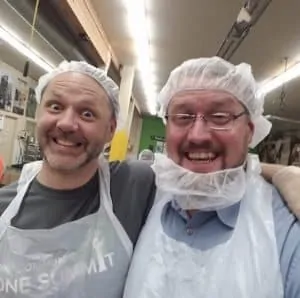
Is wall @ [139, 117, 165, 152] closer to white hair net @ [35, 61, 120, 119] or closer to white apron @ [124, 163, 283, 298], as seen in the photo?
white hair net @ [35, 61, 120, 119]

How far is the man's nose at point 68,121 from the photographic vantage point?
128 centimetres

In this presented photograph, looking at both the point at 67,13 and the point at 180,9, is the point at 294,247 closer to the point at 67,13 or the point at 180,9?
the point at 67,13

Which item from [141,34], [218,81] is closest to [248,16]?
[141,34]

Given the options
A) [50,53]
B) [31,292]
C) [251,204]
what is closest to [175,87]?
[251,204]

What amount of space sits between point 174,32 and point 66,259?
403cm

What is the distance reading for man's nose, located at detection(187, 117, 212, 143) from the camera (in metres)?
1.11

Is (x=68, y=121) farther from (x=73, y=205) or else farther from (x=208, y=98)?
(x=208, y=98)

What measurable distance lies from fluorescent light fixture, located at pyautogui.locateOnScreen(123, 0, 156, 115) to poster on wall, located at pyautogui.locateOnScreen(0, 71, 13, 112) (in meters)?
1.72

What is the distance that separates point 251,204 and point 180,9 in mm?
3305

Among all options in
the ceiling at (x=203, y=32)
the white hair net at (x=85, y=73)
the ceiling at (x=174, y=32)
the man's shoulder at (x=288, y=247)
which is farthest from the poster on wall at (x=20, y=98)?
the man's shoulder at (x=288, y=247)

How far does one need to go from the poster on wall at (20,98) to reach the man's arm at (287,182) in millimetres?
4699

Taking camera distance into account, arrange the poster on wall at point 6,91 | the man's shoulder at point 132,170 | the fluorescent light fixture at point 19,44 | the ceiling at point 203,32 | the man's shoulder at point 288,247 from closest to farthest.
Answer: the man's shoulder at point 288,247, the man's shoulder at point 132,170, the fluorescent light fixture at point 19,44, the ceiling at point 203,32, the poster on wall at point 6,91

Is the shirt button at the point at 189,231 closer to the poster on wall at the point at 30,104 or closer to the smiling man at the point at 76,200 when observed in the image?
the smiling man at the point at 76,200

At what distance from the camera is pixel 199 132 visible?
1.12m
